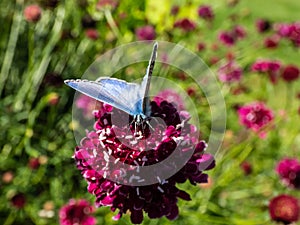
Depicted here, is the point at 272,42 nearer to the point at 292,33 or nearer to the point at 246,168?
the point at 292,33

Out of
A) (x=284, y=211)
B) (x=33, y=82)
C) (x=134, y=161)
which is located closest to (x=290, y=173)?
(x=284, y=211)

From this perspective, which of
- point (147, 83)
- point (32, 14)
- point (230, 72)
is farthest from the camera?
point (230, 72)

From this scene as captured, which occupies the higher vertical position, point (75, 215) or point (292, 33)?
point (292, 33)

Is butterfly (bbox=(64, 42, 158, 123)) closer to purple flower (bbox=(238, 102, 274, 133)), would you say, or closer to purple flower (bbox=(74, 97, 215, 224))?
purple flower (bbox=(74, 97, 215, 224))

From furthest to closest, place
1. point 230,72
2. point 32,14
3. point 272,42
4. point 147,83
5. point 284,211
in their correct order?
point 272,42
point 230,72
point 32,14
point 284,211
point 147,83

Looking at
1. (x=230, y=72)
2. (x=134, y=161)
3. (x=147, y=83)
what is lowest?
(x=134, y=161)

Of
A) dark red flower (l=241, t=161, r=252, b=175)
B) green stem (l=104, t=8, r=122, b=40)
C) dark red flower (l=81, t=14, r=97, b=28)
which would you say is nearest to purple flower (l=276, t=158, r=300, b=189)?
dark red flower (l=241, t=161, r=252, b=175)

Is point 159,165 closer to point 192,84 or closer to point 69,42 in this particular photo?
point 192,84
